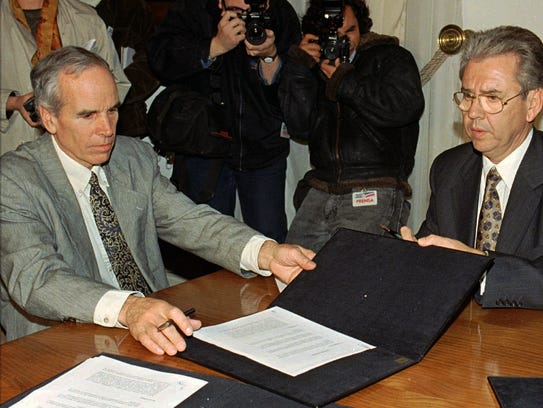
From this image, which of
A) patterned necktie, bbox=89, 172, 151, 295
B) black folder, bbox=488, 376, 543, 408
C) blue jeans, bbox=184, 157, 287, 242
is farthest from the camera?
blue jeans, bbox=184, 157, 287, 242

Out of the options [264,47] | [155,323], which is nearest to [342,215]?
[264,47]

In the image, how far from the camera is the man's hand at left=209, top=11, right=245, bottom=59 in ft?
10.9

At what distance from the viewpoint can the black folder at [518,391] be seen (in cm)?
146

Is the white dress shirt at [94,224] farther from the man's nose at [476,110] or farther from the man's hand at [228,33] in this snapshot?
the man's hand at [228,33]

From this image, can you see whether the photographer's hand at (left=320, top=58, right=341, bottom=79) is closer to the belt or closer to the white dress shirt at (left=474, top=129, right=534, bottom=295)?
the belt

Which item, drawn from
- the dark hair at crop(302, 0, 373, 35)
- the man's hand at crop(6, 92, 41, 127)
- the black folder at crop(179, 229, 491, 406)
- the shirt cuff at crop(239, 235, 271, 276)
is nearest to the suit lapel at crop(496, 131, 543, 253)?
the black folder at crop(179, 229, 491, 406)

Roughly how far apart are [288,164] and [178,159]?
71 centimetres

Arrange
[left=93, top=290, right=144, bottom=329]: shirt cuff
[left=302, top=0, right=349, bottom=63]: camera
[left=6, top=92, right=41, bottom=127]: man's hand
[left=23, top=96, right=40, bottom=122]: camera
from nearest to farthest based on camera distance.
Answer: [left=93, top=290, right=144, bottom=329]: shirt cuff < [left=23, top=96, right=40, bottom=122]: camera < [left=6, top=92, right=41, bottom=127]: man's hand < [left=302, top=0, right=349, bottom=63]: camera

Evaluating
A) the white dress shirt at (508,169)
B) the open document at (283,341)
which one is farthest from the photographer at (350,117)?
Answer: the open document at (283,341)

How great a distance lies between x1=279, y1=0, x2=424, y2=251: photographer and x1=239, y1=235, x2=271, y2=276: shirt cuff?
0.99m

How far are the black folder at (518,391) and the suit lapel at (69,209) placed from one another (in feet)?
4.11

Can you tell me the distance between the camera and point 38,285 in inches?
80.1

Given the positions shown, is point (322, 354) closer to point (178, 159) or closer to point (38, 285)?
point (38, 285)

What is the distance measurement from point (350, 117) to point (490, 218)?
3.38ft
